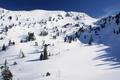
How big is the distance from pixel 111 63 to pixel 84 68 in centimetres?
1463

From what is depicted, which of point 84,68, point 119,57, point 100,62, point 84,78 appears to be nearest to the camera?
point 84,78

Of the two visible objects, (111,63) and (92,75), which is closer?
(92,75)

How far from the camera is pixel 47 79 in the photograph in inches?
4798

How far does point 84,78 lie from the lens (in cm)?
11631

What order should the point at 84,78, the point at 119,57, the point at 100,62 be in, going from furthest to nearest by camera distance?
the point at 119,57
the point at 100,62
the point at 84,78

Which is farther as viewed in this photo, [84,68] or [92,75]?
[84,68]

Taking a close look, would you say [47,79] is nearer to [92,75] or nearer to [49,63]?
[92,75]

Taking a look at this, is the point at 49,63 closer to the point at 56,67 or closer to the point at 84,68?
the point at 56,67

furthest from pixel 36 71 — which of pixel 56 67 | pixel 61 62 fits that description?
pixel 61 62

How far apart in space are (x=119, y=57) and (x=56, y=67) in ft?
127

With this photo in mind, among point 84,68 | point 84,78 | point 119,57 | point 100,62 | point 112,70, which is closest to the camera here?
point 84,78

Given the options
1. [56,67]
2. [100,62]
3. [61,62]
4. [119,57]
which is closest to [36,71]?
[56,67]

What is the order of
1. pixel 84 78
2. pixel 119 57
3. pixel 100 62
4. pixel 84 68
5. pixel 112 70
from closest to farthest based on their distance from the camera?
pixel 84 78 < pixel 112 70 < pixel 84 68 < pixel 100 62 < pixel 119 57

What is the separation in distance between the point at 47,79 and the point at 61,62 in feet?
160
